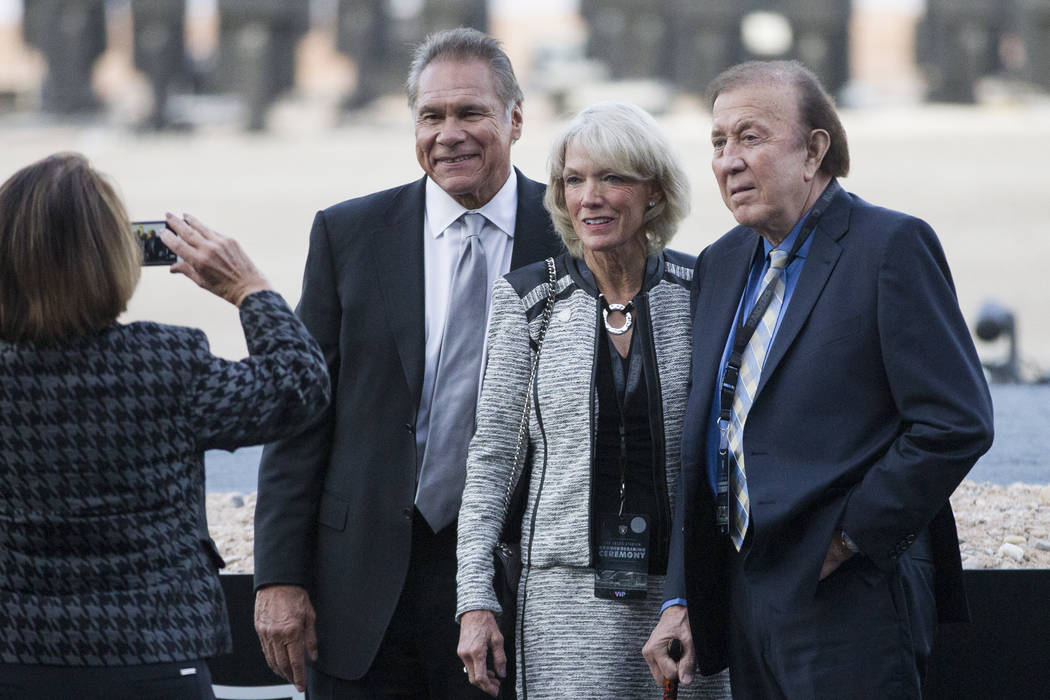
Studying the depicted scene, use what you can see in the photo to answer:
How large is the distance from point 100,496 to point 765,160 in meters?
1.17

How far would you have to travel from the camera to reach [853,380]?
2035 mm

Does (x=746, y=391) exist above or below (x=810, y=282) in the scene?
below

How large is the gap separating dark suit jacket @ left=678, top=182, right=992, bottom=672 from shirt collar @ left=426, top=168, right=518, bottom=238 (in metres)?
→ 0.66

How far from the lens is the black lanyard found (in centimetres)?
217

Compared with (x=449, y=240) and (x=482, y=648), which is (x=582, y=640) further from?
(x=449, y=240)

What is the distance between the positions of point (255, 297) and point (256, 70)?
82.8 feet

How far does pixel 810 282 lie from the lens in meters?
2.11

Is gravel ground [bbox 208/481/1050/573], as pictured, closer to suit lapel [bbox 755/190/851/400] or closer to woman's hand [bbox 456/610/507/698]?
woman's hand [bbox 456/610/507/698]

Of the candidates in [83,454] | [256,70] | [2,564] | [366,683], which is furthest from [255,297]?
[256,70]

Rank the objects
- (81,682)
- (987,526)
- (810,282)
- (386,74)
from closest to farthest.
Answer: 1. (81,682)
2. (810,282)
3. (987,526)
4. (386,74)

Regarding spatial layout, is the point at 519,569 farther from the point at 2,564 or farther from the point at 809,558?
the point at 2,564

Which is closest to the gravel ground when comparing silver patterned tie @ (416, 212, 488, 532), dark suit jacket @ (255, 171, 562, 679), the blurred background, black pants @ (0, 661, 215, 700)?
dark suit jacket @ (255, 171, 562, 679)

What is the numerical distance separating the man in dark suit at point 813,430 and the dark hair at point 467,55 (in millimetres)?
549

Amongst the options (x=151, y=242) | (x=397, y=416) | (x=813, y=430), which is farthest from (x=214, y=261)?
(x=813, y=430)
